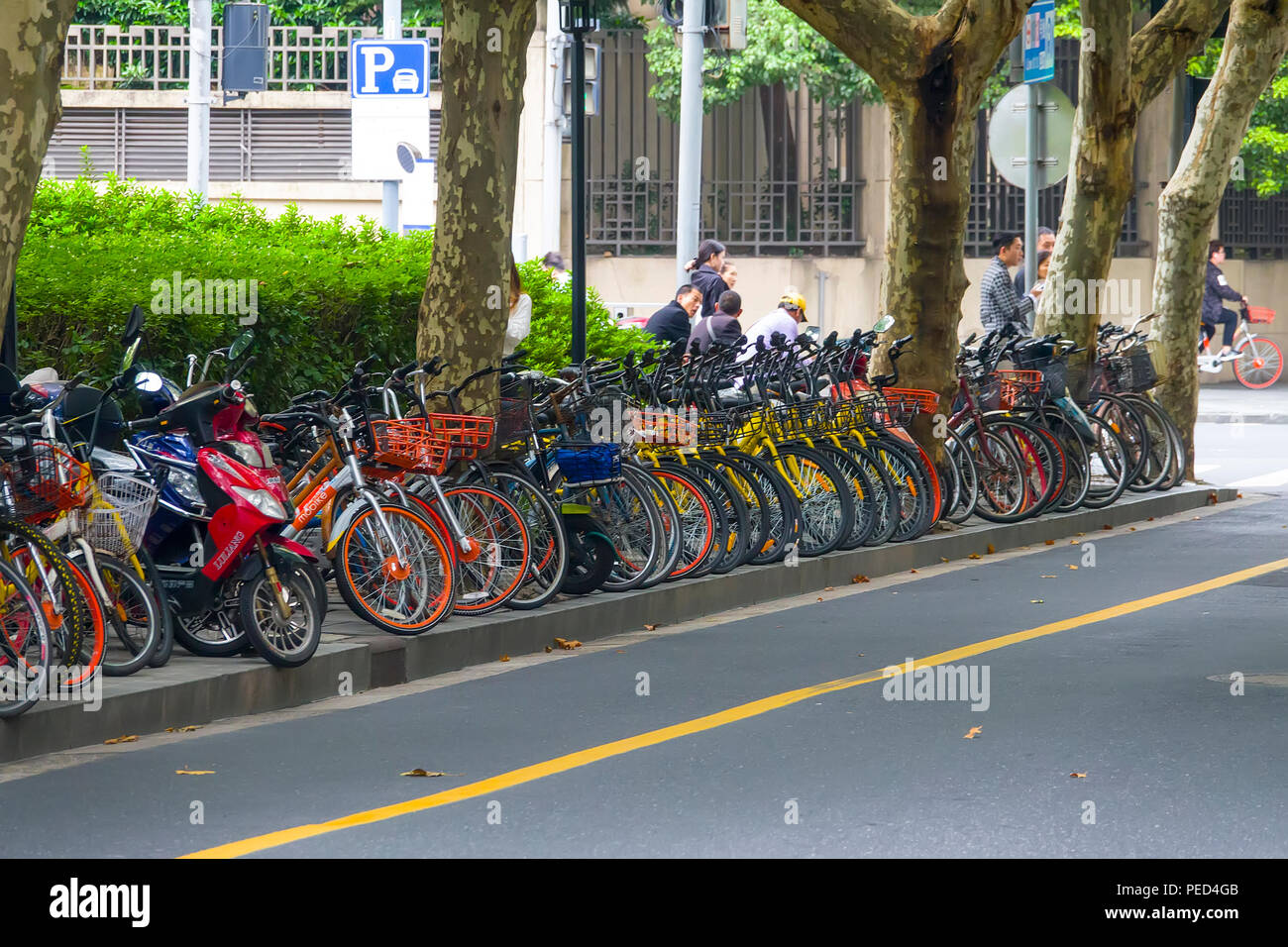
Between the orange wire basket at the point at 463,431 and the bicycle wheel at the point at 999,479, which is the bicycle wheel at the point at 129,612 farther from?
the bicycle wheel at the point at 999,479

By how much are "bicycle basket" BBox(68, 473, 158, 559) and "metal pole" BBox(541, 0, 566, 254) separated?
19.5 m

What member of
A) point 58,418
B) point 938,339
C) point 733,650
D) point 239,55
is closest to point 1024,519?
point 938,339

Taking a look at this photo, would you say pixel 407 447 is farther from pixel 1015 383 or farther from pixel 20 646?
pixel 1015 383

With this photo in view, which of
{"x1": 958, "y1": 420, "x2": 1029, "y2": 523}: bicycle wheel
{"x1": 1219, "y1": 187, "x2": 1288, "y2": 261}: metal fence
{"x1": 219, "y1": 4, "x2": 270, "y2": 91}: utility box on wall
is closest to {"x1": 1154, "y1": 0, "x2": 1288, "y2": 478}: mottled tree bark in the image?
{"x1": 958, "y1": 420, "x2": 1029, "y2": 523}: bicycle wheel

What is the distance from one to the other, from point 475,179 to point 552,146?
1760 centimetres

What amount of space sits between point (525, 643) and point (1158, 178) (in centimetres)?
2601

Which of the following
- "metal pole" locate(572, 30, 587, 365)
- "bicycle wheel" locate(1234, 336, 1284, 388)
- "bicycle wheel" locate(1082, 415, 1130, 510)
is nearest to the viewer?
"metal pole" locate(572, 30, 587, 365)

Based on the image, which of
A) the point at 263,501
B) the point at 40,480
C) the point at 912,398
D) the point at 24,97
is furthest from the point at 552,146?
the point at 24,97

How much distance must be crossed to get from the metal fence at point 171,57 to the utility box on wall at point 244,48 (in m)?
3.20

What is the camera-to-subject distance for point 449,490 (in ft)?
33.9

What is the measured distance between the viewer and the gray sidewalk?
27.0m

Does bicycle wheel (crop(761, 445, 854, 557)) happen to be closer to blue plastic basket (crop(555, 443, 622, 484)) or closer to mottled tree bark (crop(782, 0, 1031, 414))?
blue plastic basket (crop(555, 443, 622, 484))

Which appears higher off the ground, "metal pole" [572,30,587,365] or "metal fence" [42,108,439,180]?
"metal fence" [42,108,439,180]

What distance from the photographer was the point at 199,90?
78.8 ft
